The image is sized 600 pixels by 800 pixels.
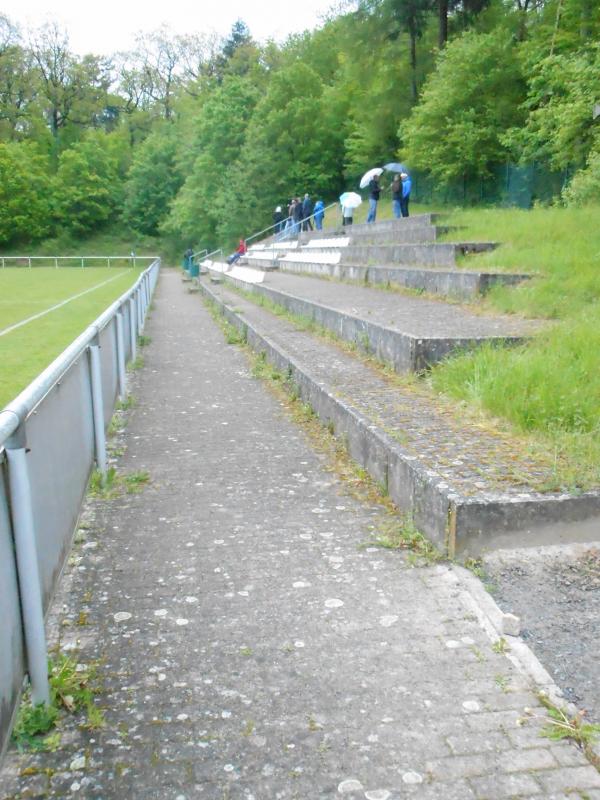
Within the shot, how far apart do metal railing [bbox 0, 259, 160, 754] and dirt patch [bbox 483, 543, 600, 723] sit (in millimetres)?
1933

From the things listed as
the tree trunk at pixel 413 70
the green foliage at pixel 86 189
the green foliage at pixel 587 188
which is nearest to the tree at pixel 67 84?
the green foliage at pixel 86 189

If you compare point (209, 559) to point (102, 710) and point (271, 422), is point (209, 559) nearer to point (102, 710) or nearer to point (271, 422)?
point (102, 710)

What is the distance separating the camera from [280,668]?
2807mm

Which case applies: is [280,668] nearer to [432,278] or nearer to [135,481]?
[135,481]

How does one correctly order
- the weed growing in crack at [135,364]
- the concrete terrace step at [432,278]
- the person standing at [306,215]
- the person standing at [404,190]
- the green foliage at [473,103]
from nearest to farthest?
the concrete terrace step at [432,278]
the weed growing in crack at [135,364]
the person standing at [404,190]
the green foliage at [473,103]
the person standing at [306,215]

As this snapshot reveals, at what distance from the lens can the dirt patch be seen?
2.72m

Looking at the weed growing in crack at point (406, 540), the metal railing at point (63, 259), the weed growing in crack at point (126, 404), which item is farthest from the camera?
the metal railing at point (63, 259)

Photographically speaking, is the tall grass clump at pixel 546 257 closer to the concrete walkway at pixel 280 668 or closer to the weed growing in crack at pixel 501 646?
the concrete walkway at pixel 280 668

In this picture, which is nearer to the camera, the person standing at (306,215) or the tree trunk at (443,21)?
the tree trunk at (443,21)

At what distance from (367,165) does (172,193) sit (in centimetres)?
2916

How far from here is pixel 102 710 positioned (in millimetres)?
2566

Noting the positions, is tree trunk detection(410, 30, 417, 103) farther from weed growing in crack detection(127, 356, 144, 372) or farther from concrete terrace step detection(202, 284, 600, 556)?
concrete terrace step detection(202, 284, 600, 556)

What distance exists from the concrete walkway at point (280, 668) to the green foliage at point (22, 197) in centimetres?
6769

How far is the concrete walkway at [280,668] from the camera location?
2240mm
